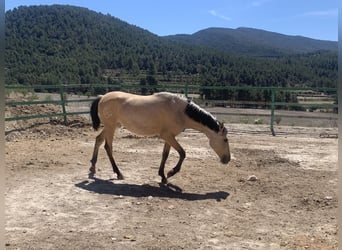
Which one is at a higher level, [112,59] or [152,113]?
[112,59]

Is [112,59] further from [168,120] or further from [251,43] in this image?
[251,43]

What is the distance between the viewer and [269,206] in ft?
16.3

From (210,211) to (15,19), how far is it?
6690 cm

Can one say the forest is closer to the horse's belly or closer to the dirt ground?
the dirt ground

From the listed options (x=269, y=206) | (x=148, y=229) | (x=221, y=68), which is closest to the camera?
(x=148, y=229)

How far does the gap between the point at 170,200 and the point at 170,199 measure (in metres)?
0.05

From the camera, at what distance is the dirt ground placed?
3.83 meters

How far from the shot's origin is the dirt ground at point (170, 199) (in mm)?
3832

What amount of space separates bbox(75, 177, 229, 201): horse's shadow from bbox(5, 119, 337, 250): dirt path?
0.5 inches

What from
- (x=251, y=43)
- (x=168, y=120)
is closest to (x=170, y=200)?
(x=168, y=120)

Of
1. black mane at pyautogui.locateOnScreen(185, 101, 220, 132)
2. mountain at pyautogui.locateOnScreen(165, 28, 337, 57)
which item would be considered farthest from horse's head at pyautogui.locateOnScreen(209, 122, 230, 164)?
mountain at pyautogui.locateOnScreen(165, 28, 337, 57)

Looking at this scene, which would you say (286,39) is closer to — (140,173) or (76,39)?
(76,39)

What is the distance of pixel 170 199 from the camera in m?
5.08

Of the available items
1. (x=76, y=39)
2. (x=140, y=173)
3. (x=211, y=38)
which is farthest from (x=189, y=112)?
(x=211, y=38)
